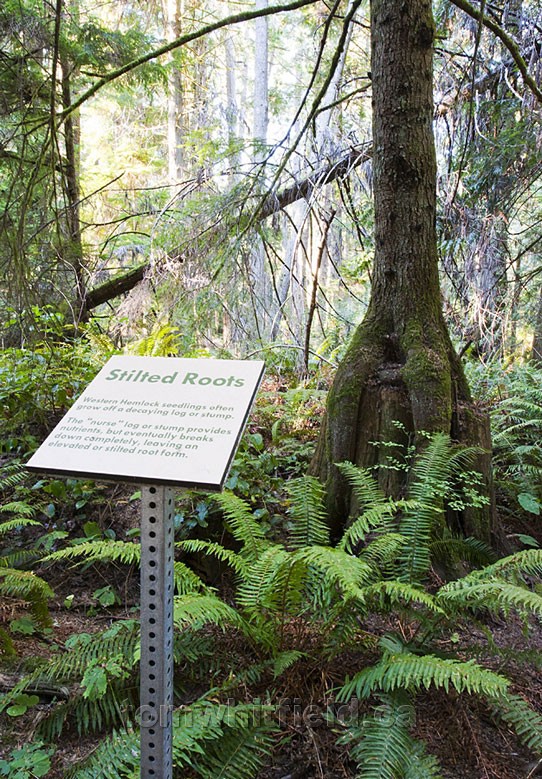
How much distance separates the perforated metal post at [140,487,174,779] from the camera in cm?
146

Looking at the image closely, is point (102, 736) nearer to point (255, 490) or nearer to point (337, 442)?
point (255, 490)

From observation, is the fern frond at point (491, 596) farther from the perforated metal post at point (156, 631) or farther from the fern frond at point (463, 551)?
the perforated metal post at point (156, 631)

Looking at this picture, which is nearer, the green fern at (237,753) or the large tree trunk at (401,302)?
the green fern at (237,753)

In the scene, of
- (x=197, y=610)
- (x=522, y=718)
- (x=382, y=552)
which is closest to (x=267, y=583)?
(x=197, y=610)

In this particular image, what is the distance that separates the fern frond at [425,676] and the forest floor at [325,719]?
0.53 feet

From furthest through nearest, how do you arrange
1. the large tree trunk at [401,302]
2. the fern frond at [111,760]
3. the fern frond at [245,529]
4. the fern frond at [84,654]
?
the large tree trunk at [401,302] < the fern frond at [245,529] < the fern frond at [84,654] < the fern frond at [111,760]

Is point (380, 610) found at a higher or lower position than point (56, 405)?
lower

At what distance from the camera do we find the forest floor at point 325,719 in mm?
1981

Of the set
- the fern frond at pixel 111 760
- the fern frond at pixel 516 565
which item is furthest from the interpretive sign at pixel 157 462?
the fern frond at pixel 516 565

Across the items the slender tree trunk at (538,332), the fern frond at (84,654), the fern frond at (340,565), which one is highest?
the slender tree trunk at (538,332)

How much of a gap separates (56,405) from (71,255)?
5.40 feet

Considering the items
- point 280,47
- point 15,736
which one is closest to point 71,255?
point 15,736

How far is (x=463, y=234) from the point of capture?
4492 mm

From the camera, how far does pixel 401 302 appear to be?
3391mm
